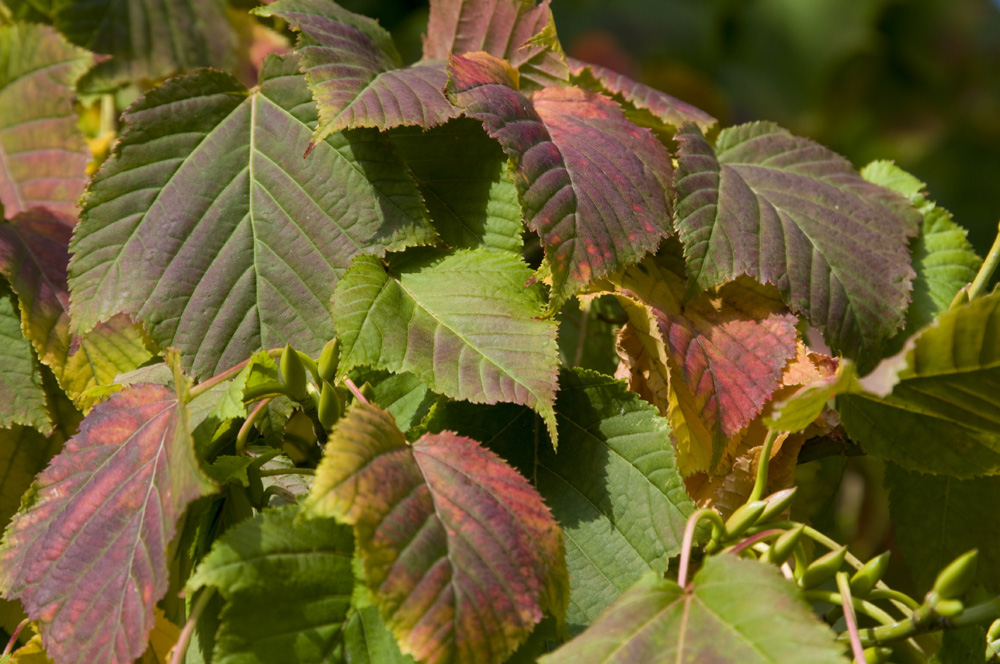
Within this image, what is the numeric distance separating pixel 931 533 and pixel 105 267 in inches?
23.6

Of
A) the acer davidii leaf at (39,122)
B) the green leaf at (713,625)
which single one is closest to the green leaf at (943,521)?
the green leaf at (713,625)

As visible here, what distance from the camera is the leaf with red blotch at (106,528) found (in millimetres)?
421

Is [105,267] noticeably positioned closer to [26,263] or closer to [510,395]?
[26,263]

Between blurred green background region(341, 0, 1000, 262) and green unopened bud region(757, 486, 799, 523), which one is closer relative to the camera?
green unopened bud region(757, 486, 799, 523)

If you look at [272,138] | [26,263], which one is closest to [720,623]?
[272,138]

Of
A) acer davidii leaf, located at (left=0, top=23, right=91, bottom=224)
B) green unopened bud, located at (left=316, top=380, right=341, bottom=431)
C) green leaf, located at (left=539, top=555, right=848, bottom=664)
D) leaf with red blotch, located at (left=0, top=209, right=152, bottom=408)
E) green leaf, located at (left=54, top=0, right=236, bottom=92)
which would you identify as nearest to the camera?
green leaf, located at (left=539, top=555, right=848, bottom=664)

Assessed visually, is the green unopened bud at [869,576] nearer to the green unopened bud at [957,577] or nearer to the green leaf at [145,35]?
the green unopened bud at [957,577]

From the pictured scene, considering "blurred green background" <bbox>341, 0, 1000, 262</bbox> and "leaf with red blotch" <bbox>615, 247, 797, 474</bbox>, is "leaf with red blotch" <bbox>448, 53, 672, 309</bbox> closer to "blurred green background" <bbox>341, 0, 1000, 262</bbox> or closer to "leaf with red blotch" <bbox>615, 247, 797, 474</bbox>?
"leaf with red blotch" <bbox>615, 247, 797, 474</bbox>

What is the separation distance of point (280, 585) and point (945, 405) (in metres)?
0.36

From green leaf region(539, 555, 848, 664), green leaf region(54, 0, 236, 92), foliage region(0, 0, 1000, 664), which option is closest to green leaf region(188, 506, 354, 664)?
foliage region(0, 0, 1000, 664)

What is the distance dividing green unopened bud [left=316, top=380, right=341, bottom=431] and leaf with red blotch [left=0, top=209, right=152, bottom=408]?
0.63 feet

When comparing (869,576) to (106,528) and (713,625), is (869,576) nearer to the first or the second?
(713,625)

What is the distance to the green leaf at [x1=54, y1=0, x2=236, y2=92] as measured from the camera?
0.82 metres

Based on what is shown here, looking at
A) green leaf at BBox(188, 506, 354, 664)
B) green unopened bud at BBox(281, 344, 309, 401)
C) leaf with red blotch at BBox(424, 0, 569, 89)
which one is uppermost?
leaf with red blotch at BBox(424, 0, 569, 89)
